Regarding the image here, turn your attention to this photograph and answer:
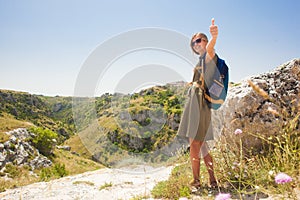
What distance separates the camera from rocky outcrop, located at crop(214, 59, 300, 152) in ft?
11.5

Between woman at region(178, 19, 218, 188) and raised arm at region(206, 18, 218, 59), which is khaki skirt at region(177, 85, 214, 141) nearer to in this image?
woman at region(178, 19, 218, 188)

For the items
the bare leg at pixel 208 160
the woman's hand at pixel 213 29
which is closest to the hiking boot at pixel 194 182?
the bare leg at pixel 208 160

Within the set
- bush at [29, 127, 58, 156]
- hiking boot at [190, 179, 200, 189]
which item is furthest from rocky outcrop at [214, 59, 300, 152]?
bush at [29, 127, 58, 156]

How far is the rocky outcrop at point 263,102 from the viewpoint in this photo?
352cm

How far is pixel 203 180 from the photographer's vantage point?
343cm

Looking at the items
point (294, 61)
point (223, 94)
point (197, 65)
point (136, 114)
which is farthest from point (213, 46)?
point (136, 114)

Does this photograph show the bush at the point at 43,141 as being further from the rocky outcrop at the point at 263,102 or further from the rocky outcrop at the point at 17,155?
the rocky outcrop at the point at 263,102

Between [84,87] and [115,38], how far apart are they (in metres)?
1.75

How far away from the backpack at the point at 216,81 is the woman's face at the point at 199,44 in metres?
0.27

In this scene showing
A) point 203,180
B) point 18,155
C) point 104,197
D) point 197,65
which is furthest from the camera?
point 18,155

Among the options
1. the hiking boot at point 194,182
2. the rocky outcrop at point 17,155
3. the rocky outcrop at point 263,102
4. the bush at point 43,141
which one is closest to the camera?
the hiking boot at point 194,182

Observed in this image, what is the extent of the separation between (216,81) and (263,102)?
1.22m

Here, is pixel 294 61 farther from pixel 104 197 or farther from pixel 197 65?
pixel 104 197

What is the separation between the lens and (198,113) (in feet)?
9.89
